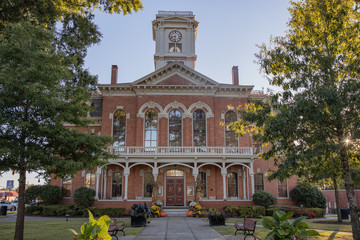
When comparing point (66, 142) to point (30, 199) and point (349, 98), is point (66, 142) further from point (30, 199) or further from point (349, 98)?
point (30, 199)

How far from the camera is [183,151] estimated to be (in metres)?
27.4

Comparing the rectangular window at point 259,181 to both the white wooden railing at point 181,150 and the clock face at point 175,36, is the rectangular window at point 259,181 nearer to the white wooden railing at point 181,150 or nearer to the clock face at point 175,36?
the white wooden railing at point 181,150

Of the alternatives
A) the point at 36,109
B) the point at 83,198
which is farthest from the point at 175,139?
the point at 36,109

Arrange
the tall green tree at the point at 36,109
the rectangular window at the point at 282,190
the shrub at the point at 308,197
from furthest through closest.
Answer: the rectangular window at the point at 282,190 → the shrub at the point at 308,197 → the tall green tree at the point at 36,109

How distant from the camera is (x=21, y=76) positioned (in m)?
10.5

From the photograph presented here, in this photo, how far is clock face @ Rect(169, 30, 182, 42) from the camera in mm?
35438

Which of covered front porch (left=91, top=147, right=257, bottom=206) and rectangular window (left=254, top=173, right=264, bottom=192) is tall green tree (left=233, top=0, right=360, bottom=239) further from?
rectangular window (left=254, top=173, right=264, bottom=192)

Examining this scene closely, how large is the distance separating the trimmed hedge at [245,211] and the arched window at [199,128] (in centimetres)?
707

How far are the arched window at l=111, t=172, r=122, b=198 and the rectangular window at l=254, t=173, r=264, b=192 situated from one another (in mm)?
13153

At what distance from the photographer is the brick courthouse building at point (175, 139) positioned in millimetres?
27031

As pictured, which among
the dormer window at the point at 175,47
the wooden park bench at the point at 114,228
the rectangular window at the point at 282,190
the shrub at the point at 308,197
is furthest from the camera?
the dormer window at the point at 175,47

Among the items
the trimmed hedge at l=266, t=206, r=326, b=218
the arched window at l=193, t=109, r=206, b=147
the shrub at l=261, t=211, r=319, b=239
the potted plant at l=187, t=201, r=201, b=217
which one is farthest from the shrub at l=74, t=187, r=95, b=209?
the shrub at l=261, t=211, r=319, b=239

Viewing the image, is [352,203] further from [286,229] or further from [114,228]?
[114,228]

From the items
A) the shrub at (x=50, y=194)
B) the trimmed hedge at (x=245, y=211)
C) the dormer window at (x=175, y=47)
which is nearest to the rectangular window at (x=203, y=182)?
the trimmed hedge at (x=245, y=211)
